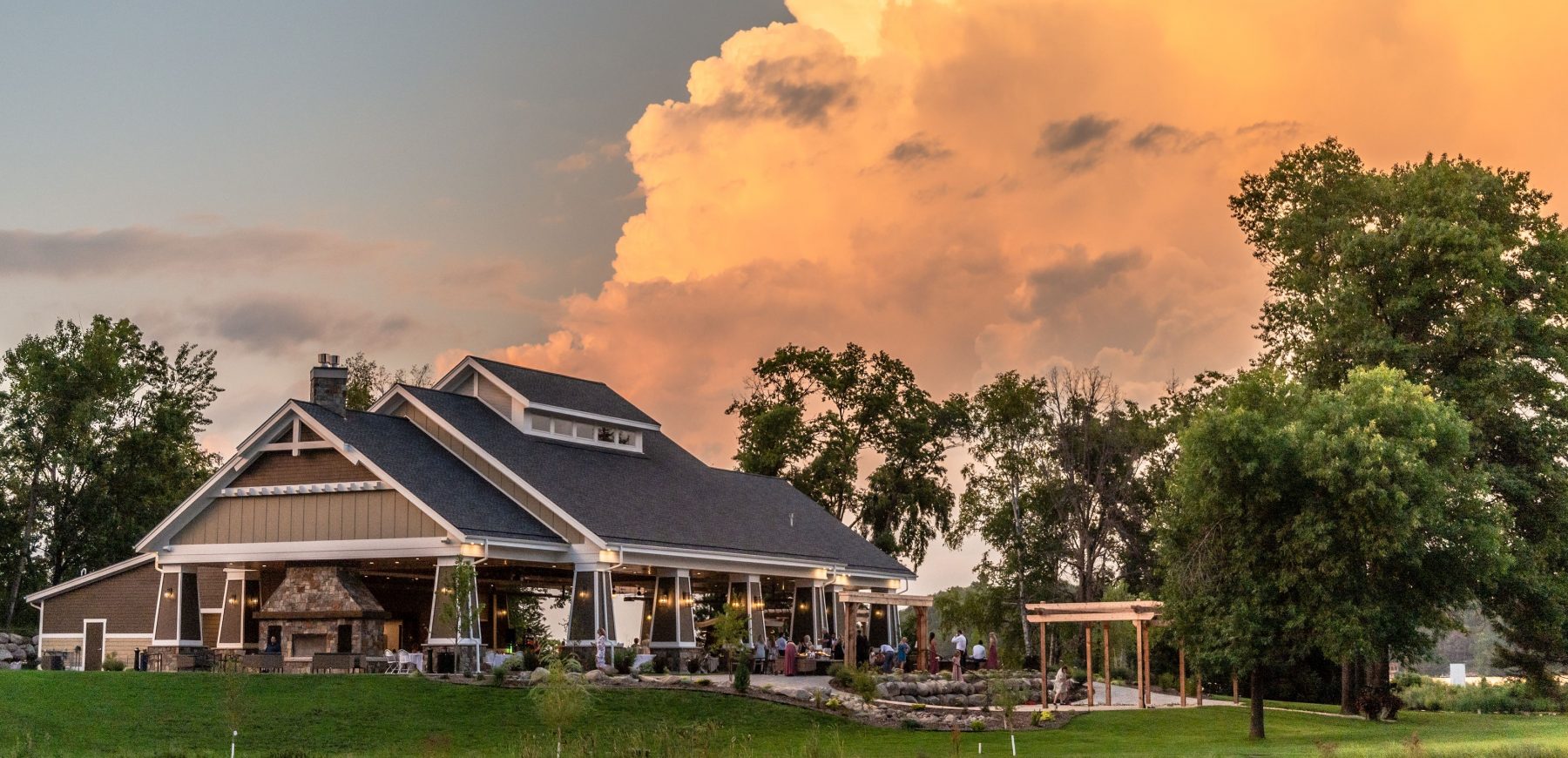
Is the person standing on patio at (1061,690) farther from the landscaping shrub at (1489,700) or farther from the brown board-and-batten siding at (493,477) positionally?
the brown board-and-batten siding at (493,477)

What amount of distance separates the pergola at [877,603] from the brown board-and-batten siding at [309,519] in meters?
11.0

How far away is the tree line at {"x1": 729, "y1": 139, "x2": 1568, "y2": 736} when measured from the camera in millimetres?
30828

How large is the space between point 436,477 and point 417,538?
8.88 feet

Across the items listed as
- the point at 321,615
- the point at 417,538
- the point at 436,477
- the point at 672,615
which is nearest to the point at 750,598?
the point at 672,615

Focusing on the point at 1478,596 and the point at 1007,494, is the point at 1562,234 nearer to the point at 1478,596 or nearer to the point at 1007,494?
the point at 1478,596

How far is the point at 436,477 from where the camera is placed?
124ft

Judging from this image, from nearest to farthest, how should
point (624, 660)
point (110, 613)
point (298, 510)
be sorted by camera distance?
point (624, 660), point (298, 510), point (110, 613)

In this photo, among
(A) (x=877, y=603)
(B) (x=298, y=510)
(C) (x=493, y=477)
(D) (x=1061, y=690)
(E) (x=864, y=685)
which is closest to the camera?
(E) (x=864, y=685)

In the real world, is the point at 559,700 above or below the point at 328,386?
below

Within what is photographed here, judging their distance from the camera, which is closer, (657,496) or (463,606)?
(463,606)

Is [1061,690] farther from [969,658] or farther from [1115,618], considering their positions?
[969,658]

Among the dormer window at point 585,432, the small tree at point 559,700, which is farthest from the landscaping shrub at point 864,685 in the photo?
the dormer window at point 585,432

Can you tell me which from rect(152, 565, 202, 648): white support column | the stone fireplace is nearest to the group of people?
the stone fireplace

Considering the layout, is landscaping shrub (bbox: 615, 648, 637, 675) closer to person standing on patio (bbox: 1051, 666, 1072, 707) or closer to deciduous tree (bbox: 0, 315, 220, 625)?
person standing on patio (bbox: 1051, 666, 1072, 707)
